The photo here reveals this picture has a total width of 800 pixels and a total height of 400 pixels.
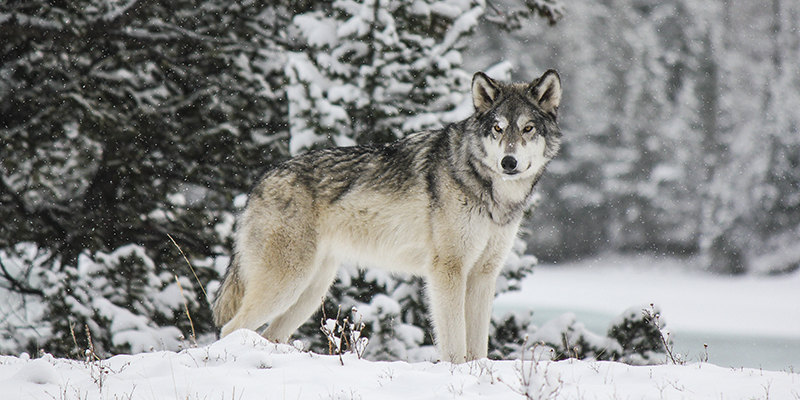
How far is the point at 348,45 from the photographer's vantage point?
6719 mm

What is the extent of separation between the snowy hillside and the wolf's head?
1.32 metres

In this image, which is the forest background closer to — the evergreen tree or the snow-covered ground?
the evergreen tree

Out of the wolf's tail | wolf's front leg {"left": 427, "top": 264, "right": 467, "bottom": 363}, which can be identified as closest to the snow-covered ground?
wolf's front leg {"left": 427, "top": 264, "right": 467, "bottom": 363}

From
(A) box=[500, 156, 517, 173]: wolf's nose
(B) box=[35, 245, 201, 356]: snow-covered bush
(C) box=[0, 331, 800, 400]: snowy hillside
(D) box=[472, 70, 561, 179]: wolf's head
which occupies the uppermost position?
(D) box=[472, 70, 561, 179]: wolf's head

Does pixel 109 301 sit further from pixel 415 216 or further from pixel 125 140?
pixel 415 216

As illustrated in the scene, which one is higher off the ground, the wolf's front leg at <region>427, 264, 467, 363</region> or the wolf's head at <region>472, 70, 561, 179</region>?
the wolf's head at <region>472, 70, 561, 179</region>

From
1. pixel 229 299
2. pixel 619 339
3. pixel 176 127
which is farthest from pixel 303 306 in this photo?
pixel 619 339

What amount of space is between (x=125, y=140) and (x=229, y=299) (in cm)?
295

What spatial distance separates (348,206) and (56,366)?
2138mm

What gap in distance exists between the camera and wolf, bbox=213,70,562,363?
4.26 meters

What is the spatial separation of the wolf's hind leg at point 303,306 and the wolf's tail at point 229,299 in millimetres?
327

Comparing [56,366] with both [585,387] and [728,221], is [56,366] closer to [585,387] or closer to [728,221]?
[585,387]

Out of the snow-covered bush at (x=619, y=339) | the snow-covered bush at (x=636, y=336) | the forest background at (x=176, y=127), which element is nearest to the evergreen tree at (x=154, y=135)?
the forest background at (x=176, y=127)

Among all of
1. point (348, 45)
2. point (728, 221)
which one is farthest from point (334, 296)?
point (728, 221)
